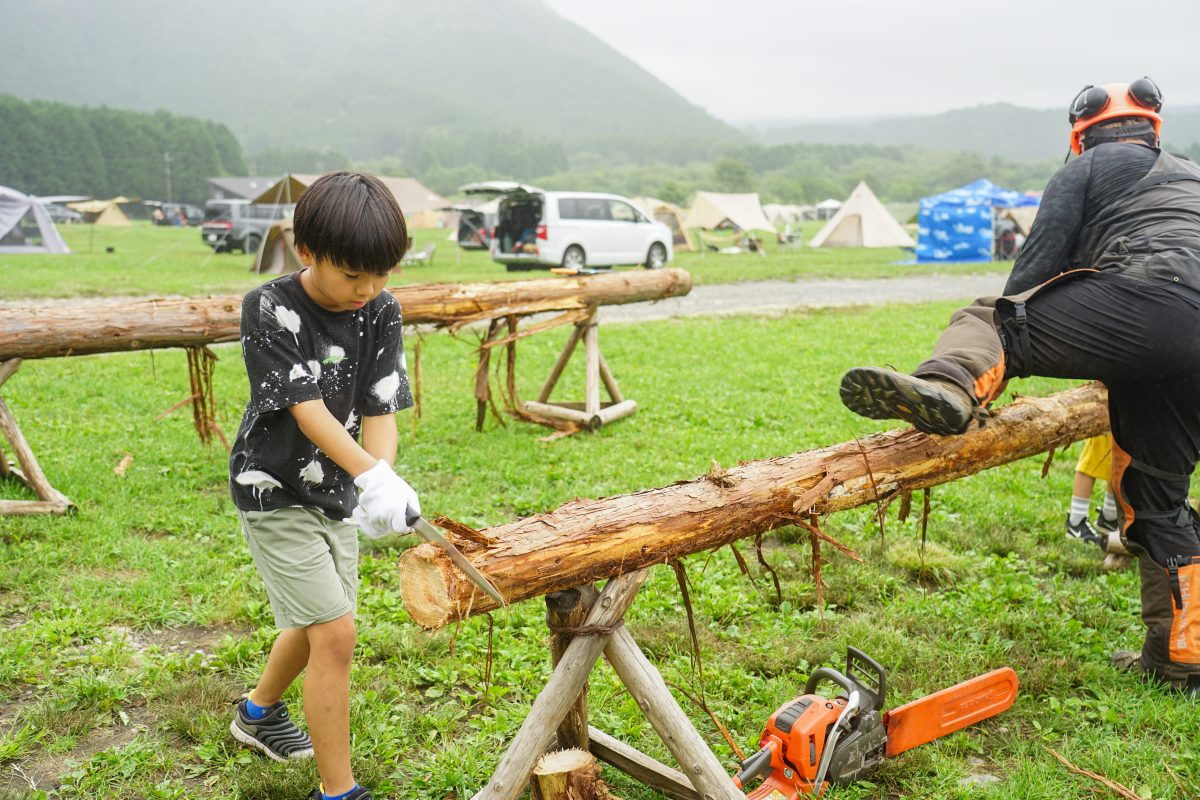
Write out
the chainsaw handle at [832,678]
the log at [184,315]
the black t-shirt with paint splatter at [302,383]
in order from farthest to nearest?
the log at [184,315], the chainsaw handle at [832,678], the black t-shirt with paint splatter at [302,383]

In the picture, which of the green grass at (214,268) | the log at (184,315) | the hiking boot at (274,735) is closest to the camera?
the hiking boot at (274,735)

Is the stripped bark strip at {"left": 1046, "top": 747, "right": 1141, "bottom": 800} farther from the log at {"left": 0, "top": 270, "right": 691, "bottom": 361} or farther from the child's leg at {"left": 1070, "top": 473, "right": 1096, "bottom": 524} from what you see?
the log at {"left": 0, "top": 270, "right": 691, "bottom": 361}

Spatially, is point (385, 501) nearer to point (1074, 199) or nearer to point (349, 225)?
point (349, 225)

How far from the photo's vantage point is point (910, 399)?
2.73 metres

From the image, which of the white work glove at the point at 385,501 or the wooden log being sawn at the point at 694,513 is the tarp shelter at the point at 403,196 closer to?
the wooden log being sawn at the point at 694,513

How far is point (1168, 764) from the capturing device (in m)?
2.94

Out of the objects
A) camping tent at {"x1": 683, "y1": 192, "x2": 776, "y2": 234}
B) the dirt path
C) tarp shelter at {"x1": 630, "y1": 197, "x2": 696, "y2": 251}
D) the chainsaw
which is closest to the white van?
the dirt path

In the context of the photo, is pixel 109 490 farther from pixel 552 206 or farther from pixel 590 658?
pixel 552 206

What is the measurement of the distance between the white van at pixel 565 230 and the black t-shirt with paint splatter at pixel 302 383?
17.7 metres

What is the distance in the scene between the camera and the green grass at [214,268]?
49.5 feet

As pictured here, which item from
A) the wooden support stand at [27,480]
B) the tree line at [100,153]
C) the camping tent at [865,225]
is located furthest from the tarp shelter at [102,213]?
the wooden support stand at [27,480]

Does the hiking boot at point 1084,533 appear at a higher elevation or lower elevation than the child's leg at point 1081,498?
lower

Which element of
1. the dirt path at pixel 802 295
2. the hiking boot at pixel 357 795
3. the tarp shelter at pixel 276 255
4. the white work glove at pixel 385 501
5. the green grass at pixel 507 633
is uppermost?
the white work glove at pixel 385 501

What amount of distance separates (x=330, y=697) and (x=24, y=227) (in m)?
27.1
